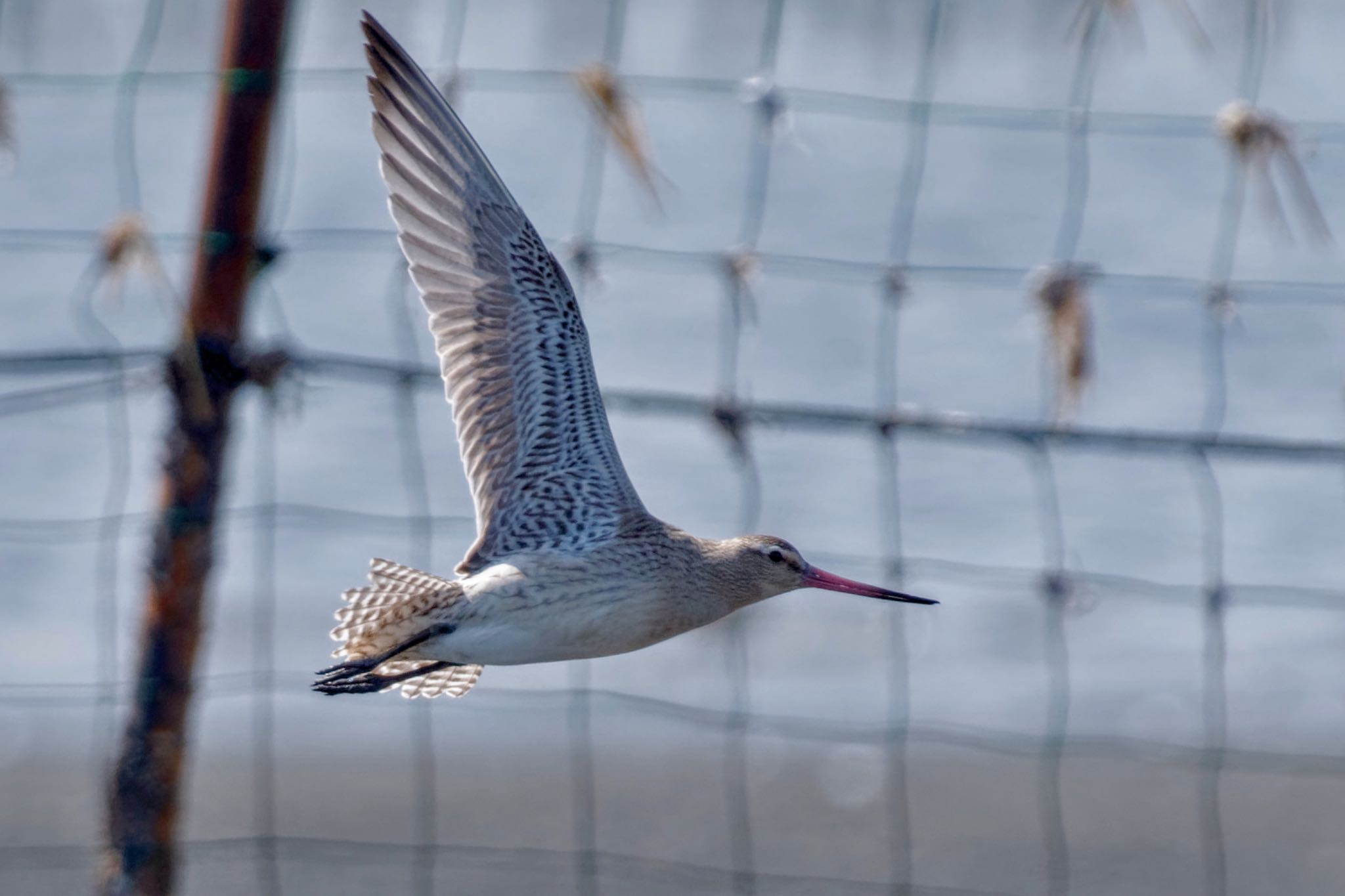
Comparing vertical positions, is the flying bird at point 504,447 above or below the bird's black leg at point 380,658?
above

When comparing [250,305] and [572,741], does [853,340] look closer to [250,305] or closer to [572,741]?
[572,741]

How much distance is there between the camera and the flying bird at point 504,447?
4.48 m

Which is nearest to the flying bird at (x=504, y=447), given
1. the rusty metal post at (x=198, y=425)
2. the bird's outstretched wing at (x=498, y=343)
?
the bird's outstretched wing at (x=498, y=343)

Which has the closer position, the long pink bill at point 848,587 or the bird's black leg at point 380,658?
the bird's black leg at point 380,658

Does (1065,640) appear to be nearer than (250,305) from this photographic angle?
No

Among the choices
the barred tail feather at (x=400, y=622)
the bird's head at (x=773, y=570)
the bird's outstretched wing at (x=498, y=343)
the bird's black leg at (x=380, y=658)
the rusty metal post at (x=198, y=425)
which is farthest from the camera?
the bird's head at (x=773, y=570)

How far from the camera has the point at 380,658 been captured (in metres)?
4.29

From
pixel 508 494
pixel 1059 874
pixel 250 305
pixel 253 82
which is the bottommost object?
pixel 1059 874

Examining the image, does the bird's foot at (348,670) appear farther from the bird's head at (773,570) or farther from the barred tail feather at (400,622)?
the bird's head at (773,570)

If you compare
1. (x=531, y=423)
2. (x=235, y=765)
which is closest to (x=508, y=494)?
(x=531, y=423)

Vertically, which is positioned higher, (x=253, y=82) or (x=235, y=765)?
(x=253, y=82)

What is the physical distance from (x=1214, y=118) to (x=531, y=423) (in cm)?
173

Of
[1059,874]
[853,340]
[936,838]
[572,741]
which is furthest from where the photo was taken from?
[853,340]

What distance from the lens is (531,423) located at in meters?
4.75
